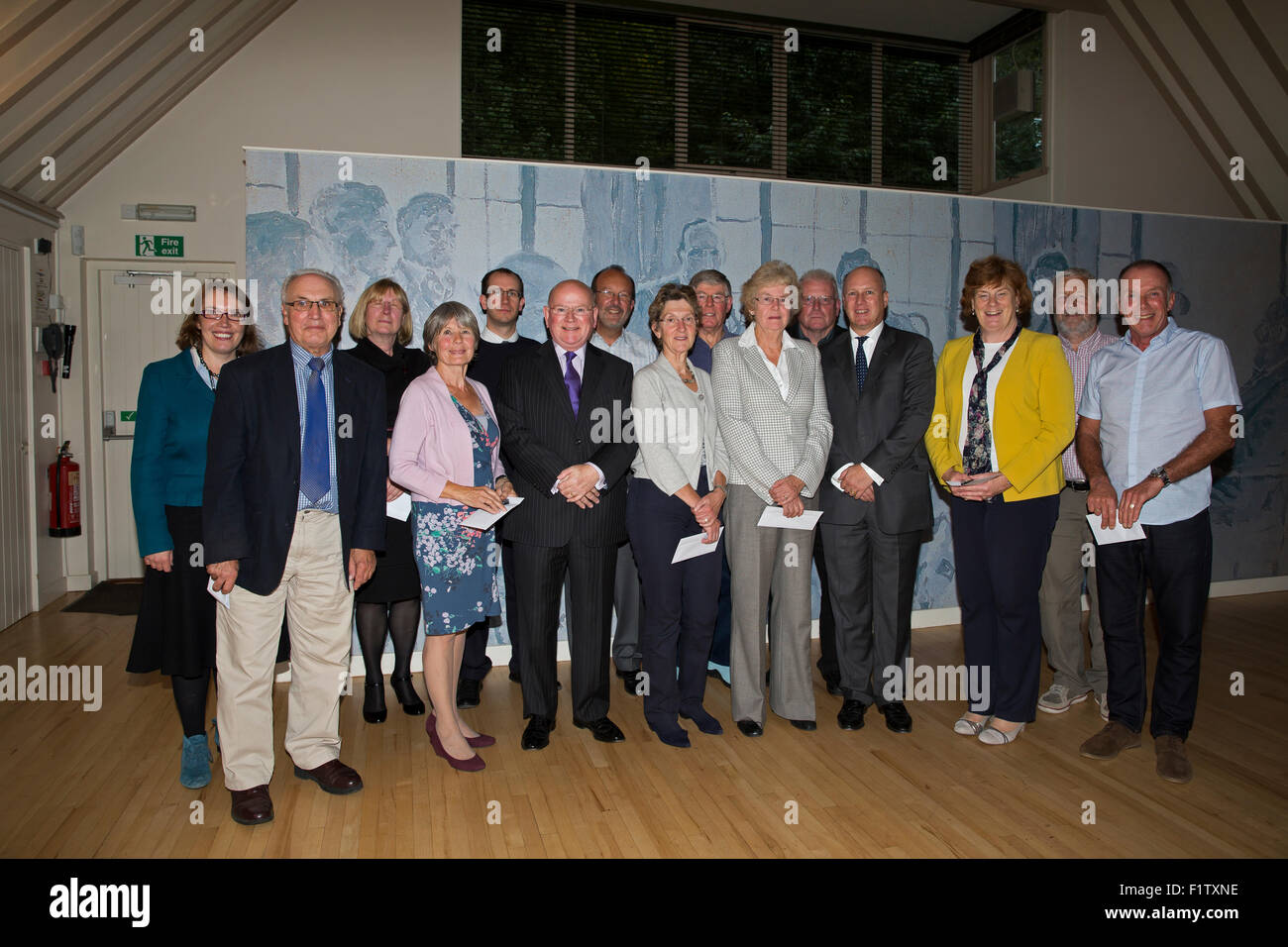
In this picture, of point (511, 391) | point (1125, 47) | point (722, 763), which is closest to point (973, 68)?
point (1125, 47)

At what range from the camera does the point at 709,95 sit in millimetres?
7742

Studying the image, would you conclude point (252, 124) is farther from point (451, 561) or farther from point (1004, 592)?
point (1004, 592)

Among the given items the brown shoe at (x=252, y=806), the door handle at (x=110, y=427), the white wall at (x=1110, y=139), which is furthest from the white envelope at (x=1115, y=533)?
the door handle at (x=110, y=427)

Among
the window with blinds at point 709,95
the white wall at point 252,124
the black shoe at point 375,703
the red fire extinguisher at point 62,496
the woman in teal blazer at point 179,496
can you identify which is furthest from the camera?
the window with blinds at point 709,95

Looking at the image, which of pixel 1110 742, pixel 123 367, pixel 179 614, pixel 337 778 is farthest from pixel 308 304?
pixel 123 367

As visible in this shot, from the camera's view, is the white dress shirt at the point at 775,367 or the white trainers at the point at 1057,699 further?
the white trainers at the point at 1057,699

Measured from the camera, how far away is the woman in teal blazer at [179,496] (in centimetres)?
309

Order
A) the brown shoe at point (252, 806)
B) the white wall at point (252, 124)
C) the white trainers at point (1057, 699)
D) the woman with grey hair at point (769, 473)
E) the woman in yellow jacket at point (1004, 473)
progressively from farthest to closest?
the white wall at point (252, 124) → the white trainers at point (1057, 699) → the woman with grey hair at point (769, 473) → the woman in yellow jacket at point (1004, 473) → the brown shoe at point (252, 806)

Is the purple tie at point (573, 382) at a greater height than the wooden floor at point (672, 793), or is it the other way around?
the purple tie at point (573, 382)

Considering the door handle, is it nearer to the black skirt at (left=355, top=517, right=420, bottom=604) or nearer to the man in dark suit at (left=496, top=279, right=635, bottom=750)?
the black skirt at (left=355, top=517, right=420, bottom=604)

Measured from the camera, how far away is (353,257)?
4477mm

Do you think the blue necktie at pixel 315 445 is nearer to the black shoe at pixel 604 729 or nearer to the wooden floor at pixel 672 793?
the wooden floor at pixel 672 793

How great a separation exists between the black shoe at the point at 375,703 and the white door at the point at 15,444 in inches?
124

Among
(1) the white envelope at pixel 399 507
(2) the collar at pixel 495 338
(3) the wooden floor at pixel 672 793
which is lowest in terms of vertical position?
(3) the wooden floor at pixel 672 793
